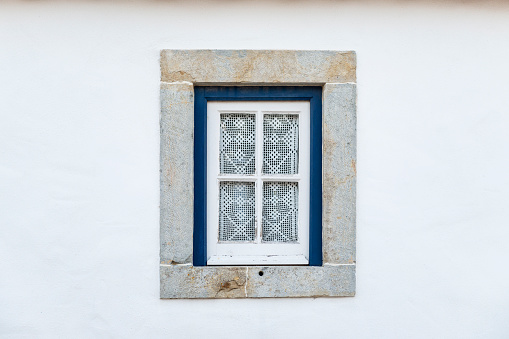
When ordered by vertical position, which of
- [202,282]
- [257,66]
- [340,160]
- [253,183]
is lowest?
[202,282]

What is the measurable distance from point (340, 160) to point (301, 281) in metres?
0.72

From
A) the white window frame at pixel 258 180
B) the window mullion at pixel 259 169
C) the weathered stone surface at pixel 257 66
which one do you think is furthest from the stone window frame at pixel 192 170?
the window mullion at pixel 259 169

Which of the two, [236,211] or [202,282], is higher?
[236,211]

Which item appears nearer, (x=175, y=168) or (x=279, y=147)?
(x=175, y=168)

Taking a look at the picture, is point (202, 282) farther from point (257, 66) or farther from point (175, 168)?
point (257, 66)

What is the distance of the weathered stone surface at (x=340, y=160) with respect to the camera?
2.41 metres

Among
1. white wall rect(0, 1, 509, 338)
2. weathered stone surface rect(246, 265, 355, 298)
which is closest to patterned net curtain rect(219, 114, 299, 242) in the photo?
weathered stone surface rect(246, 265, 355, 298)

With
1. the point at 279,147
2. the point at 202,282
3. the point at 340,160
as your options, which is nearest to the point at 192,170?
the point at 279,147

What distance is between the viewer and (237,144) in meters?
2.53

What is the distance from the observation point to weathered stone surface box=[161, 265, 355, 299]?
2395mm

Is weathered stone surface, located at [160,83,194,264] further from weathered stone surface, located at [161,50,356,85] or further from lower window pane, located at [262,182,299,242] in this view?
lower window pane, located at [262,182,299,242]
